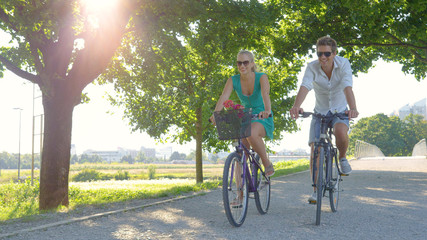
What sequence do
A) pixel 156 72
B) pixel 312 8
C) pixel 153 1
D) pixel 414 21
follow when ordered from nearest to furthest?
pixel 153 1 → pixel 156 72 → pixel 414 21 → pixel 312 8

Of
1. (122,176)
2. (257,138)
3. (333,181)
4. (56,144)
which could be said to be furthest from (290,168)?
(122,176)

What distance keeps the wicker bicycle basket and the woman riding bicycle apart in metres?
0.34

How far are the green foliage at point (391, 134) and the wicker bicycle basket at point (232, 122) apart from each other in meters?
90.4

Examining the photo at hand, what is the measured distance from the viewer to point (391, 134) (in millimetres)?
89250

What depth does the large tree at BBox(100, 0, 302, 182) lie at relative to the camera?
8820 millimetres

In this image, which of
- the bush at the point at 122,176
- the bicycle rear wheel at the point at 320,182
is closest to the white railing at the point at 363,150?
the bush at the point at 122,176

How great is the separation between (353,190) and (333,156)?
3.66 m

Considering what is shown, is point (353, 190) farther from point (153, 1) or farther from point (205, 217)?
point (153, 1)

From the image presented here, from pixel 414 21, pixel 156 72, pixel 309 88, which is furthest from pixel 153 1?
pixel 414 21

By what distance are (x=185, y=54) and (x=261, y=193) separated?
4944 mm

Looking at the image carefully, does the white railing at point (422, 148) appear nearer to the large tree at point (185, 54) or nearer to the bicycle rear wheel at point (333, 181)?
the large tree at point (185, 54)

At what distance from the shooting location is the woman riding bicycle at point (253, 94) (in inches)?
192

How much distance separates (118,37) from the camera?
8.91 metres

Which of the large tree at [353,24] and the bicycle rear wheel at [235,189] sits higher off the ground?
the large tree at [353,24]
